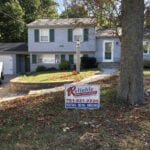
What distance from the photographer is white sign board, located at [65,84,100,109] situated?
7.12m

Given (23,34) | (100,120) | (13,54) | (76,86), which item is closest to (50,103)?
(76,86)

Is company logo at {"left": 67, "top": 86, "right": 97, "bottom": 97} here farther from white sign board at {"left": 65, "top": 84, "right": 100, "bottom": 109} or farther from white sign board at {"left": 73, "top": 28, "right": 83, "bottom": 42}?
white sign board at {"left": 73, "top": 28, "right": 83, "bottom": 42}

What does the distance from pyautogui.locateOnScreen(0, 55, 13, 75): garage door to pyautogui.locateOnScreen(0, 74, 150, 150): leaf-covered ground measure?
24.8 metres

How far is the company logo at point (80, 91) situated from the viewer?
7.12 metres

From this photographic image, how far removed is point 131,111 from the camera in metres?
7.02

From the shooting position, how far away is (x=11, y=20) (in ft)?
124

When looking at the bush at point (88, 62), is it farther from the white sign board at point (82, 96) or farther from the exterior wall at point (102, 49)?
the white sign board at point (82, 96)

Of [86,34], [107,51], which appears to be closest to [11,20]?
[86,34]

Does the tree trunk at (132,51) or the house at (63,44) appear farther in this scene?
the house at (63,44)

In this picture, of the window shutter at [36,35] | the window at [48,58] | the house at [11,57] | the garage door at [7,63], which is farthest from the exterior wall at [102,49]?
the garage door at [7,63]

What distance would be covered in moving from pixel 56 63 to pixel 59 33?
2.82 meters

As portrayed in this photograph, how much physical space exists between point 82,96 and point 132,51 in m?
1.59

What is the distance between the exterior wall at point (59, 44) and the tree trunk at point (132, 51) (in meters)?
21.1

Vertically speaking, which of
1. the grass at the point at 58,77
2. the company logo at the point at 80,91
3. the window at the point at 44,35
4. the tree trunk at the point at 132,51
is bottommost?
the grass at the point at 58,77
